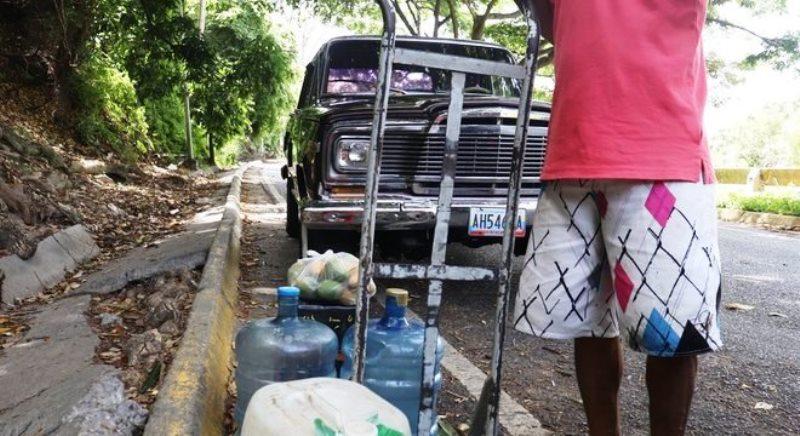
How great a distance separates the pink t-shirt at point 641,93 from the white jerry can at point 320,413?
809 millimetres

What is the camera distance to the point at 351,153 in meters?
4.11

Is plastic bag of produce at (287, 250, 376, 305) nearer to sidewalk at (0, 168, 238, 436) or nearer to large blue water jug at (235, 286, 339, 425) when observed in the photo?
large blue water jug at (235, 286, 339, 425)

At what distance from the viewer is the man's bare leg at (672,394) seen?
1705mm

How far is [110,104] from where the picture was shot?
13641 millimetres

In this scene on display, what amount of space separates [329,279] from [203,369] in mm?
593

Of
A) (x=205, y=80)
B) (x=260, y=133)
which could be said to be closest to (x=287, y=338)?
(x=205, y=80)

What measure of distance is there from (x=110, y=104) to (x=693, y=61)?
13.9m

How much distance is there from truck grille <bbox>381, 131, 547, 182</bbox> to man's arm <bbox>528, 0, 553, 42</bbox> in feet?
6.02

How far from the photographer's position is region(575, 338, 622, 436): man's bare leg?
6.14 ft

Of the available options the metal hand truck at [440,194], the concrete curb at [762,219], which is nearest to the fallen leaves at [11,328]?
the metal hand truck at [440,194]

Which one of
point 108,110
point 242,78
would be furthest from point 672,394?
point 242,78

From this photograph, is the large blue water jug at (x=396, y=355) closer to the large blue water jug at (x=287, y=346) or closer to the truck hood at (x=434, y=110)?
the large blue water jug at (x=287, y=346)

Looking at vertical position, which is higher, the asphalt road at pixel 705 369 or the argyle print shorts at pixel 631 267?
the argyle print shorts at pixel 631 267

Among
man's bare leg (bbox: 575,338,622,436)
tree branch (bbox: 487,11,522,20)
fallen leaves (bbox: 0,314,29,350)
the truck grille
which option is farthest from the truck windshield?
tree branch (bbox: 487,11,522,20)
